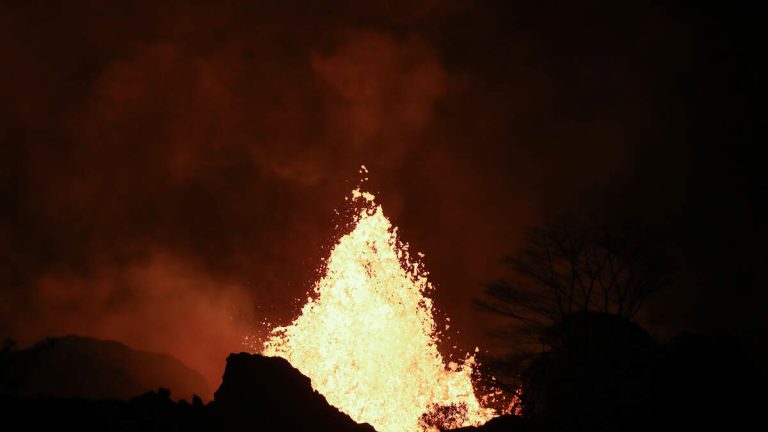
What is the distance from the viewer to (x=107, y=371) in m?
72.4

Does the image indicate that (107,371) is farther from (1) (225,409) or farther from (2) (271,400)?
(2) (271,400)

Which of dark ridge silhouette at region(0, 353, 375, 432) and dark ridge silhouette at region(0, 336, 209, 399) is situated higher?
dark ridge silhouette at region(0, 336, 209, 399)

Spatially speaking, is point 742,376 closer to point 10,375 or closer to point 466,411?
point 466,411

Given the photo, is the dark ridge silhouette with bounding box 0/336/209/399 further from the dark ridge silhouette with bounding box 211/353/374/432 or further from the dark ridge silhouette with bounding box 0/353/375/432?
the dark ridge silhouette with bounding box 0/353/375/432

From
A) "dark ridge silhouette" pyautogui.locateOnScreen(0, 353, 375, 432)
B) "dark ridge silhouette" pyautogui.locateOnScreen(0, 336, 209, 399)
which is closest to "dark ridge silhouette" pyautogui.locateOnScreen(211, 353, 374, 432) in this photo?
"dark ridge silhouette" pyautogui.locateOnScreen(0, 353, 375, 432)

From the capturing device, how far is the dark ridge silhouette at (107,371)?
67562 mm

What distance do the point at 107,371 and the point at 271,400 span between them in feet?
197

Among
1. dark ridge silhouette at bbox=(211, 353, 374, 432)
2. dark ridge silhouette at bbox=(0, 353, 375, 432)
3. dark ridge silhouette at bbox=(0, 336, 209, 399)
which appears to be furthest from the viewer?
dark ridge silhouette at bbox=(0, 336, 209, 399)

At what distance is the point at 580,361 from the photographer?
69.0 feet

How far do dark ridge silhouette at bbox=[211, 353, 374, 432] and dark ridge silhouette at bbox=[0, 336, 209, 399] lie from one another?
173ft

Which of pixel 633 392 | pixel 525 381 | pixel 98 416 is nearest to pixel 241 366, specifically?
pixel 98 416

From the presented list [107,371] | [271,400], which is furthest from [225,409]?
[107,371]

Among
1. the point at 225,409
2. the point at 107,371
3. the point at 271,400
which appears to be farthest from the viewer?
the point at 107,371

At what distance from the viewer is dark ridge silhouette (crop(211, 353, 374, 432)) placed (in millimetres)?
21453
